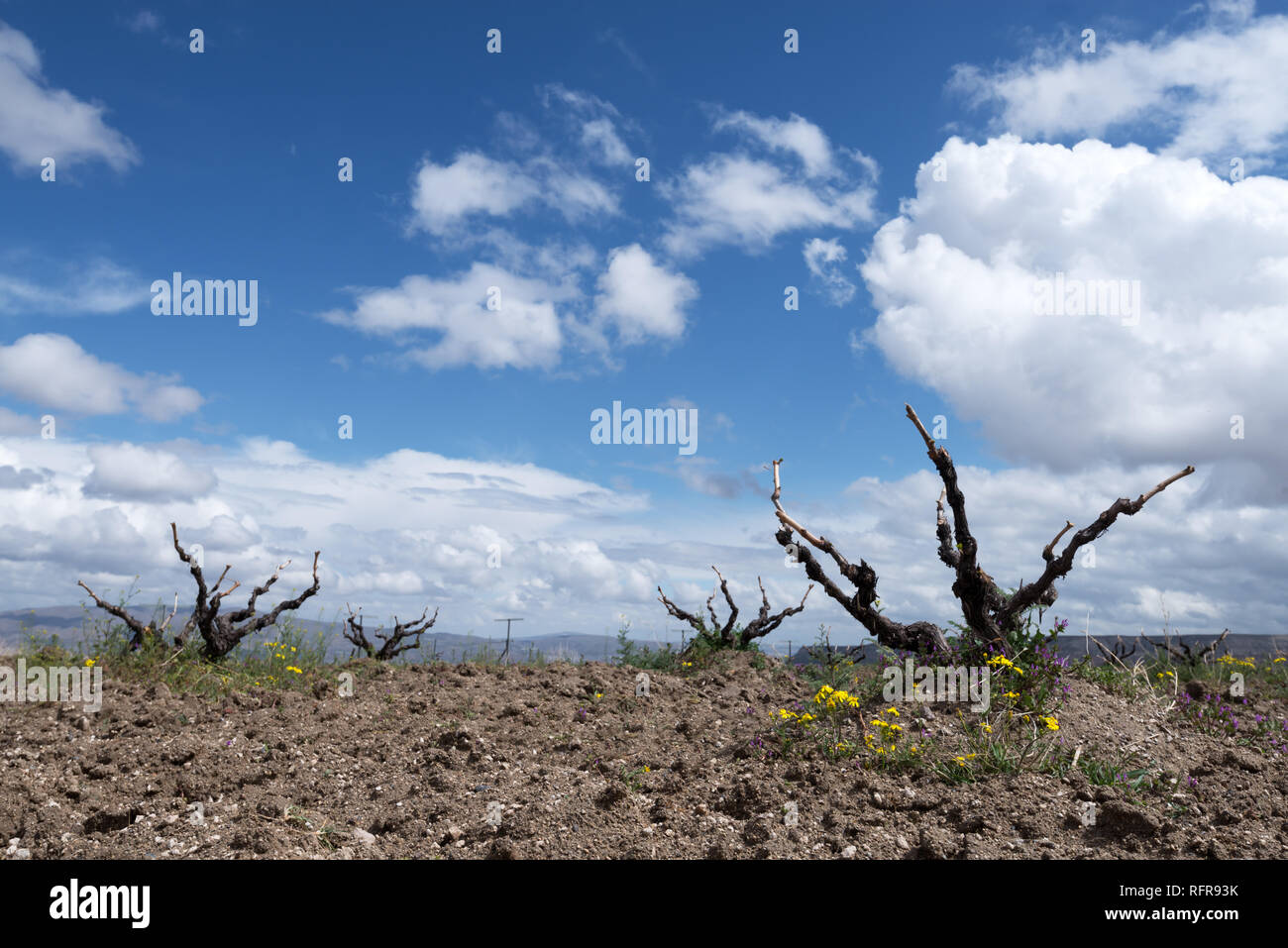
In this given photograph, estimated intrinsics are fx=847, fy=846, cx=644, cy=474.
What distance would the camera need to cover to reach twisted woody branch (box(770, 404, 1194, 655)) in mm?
7602

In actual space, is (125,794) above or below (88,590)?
below

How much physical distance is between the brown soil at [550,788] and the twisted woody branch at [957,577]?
84 cm

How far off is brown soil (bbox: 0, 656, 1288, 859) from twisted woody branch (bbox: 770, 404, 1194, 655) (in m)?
0.84

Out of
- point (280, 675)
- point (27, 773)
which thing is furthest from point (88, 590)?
point (27, 773)

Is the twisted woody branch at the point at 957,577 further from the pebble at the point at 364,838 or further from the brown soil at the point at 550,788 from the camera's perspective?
the pebble at the point at 364,838

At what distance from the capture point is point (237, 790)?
19.6 ft

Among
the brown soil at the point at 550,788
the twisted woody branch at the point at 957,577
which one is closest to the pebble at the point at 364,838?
the brown soil at the point at 550,788

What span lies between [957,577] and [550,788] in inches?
177

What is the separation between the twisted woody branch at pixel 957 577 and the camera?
7602 mm

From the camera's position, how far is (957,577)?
320 inches

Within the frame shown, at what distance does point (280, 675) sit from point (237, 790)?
3.60 m

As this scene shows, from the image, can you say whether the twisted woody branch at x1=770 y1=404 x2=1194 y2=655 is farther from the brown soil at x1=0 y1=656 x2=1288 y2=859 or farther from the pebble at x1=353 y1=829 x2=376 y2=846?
the pebble at x1=353 y1=829 x2=376 y2=846

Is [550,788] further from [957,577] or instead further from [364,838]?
[957,577]
